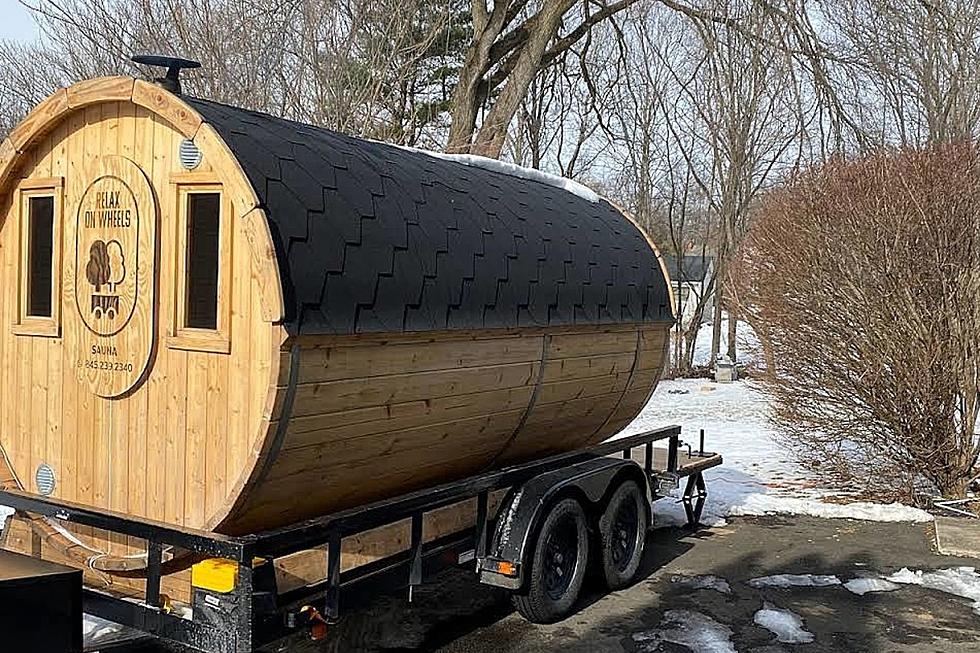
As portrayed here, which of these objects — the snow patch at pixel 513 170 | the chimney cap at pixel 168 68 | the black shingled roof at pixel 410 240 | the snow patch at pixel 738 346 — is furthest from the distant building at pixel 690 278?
the chimney cap at pixel 168 68

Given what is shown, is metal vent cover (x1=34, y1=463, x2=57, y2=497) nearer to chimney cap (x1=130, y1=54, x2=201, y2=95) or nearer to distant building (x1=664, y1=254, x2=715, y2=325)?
chimney cap (x1=130, y1=54, x2=201, y2=95)

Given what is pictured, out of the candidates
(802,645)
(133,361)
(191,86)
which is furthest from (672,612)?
(191,86)

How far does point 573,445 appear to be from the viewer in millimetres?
8062

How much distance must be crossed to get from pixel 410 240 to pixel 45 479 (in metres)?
2.38

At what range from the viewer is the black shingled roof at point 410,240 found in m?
4.82

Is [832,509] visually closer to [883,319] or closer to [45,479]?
[883,319]

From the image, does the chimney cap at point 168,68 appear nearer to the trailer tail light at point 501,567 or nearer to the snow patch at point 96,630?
the snow patch at point 96,630

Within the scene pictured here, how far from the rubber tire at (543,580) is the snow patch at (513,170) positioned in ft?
7.94

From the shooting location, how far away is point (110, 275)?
5.32 m

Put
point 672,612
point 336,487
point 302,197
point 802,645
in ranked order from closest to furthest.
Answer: point 302,197, point 336,487, point 802,645, point 672,612

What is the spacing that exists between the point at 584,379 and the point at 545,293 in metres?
0.99

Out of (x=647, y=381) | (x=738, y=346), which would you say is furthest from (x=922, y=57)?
(x=647, y=381)

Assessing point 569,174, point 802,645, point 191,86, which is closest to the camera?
point 802,645

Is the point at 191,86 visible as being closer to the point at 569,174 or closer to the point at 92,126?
the point at 92,126
